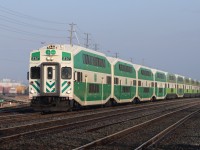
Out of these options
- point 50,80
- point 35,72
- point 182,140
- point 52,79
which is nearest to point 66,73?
point 52,79

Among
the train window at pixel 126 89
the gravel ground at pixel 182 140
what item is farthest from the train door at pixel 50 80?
the train window at pixel 126 89

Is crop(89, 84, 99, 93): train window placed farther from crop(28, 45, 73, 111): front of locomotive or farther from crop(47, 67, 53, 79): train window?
crop(47, 67, 53, 79): train window

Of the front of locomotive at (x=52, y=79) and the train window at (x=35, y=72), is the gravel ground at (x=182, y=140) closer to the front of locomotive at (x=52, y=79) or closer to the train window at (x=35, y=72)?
the front of locomotive at (x=52, y=79)

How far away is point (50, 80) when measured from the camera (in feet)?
80.8

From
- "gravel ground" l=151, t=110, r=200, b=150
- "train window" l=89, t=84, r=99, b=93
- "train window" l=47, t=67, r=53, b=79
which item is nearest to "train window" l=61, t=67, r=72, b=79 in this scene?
"train window" l=47, t=67, r=53, b=79

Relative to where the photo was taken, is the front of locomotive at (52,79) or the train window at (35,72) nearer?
the front of locomotive at (52,79)

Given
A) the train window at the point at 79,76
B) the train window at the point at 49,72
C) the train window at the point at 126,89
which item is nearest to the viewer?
the train window at the point at 49,72

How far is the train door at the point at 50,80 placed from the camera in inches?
962

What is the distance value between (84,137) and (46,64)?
11745 millimetres

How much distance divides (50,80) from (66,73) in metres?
1.08

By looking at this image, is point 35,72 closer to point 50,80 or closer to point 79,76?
point 50,80

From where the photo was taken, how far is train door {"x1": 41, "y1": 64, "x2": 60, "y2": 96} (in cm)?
2444

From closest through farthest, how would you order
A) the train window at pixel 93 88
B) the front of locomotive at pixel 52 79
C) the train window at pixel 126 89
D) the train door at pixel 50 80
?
the front of locomotive at pixel 52 79, the train door at pixel 50 80, the train window at pixel 93 88, the train window at pixel 126 89

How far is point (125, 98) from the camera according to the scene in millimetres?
38844
